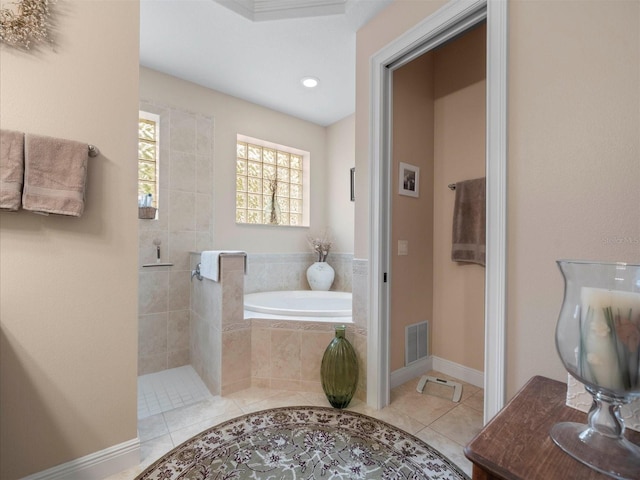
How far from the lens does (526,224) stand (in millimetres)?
1223

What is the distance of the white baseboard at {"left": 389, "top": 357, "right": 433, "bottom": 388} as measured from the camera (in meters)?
2.26

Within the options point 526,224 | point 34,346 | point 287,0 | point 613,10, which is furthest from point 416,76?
point 34,346

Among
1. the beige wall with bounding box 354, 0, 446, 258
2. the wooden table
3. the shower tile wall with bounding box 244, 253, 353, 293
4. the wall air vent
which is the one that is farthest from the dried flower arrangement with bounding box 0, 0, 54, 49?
the wall air vent

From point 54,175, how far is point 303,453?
174 cm

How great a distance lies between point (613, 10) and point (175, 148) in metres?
2.92

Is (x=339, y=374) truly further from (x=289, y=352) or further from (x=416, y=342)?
(x=416, y=342)

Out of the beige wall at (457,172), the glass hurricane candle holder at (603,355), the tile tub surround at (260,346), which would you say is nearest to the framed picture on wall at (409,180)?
the beige wall at (457,172)

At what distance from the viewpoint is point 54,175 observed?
Answer: 1.21 metres

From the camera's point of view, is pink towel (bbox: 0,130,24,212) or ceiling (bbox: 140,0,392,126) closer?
pink towel (bbox: 0,130,24,212)

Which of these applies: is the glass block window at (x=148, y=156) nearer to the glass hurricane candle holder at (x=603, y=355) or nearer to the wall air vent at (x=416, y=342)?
the wall air vent at (x=416, y=342)

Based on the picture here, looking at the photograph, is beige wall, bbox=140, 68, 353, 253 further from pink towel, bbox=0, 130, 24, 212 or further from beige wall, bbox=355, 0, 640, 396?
beige wall, bbox=355, 0, 640, 396

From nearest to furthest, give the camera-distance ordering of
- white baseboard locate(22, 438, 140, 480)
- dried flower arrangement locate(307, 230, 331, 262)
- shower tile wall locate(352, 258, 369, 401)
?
white baseboard locate(22, 438, 140, 480)
shower tile wall locate(352, 258, 369, 401)
dried flower arrangement locate(307, 230, 331, 262)

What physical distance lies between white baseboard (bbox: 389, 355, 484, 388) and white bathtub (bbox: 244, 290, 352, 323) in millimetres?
621

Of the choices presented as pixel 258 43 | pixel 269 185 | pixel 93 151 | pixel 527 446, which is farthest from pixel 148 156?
pixel 527 446
